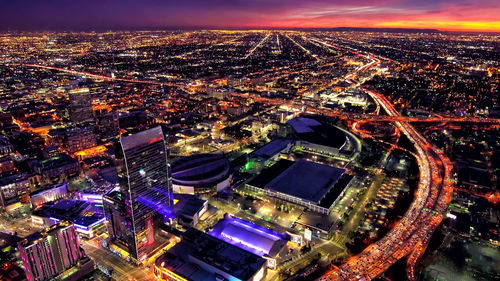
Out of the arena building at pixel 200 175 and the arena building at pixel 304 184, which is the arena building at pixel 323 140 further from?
the arena building at pixel 200 175

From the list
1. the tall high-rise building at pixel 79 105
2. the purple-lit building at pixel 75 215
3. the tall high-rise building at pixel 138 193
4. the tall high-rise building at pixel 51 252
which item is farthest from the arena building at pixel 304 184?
the tall high-rise building at pixel 79 105

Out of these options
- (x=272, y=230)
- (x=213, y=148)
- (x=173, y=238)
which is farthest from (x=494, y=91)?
(x=173, y=238)

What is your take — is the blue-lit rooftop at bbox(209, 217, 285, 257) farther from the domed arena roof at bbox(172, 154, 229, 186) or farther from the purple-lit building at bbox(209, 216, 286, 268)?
the domed arena roof at bbox(172, 154, 229, 186)

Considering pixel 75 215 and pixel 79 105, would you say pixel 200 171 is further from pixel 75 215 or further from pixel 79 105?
A: pixel 79 105

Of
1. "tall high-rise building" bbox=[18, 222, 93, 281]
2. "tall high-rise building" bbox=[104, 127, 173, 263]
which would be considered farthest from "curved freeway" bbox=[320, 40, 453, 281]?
"tall high-rise building" bbox=[18, 222, 93, 281]

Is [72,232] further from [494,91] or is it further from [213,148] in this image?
[494,91]
